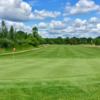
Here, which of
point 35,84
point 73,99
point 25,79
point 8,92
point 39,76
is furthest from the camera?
point 39,76

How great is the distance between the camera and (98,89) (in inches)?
384

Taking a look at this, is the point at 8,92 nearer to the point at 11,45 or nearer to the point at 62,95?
the point at 62,95

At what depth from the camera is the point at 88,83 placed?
10.6 m

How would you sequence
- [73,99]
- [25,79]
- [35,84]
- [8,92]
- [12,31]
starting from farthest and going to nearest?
[12,31], [25,79], [35,84], [8,92], [73,99]

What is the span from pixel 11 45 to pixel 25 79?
53641 mm

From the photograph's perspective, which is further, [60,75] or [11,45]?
[11,45]

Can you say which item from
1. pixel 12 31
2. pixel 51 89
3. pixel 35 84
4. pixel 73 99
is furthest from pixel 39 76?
pixel 12 31

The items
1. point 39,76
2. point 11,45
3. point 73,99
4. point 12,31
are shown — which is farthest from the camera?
point 12,31

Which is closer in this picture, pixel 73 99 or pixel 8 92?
pixel 73 99

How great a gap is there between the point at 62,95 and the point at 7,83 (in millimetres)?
2458

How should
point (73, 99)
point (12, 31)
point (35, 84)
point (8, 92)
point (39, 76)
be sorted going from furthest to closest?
1. point (12, 31)
2. point (39, 76)
3. point (35, 84)
4. point (8, 92)
5. point (73, 99)

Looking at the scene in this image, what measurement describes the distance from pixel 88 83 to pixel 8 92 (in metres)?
3.02

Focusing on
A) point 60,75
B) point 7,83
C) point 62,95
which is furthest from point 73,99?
point 60,75

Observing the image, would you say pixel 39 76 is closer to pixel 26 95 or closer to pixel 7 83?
pixel 7 83
